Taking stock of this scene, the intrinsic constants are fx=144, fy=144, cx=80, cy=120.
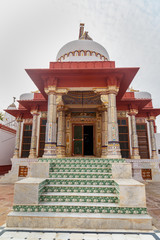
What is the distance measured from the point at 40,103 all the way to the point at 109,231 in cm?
828

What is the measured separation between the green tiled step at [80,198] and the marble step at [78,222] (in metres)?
0.46

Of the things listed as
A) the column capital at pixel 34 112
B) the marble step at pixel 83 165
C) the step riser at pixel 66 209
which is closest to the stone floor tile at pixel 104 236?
the step riser at pixel 66 209

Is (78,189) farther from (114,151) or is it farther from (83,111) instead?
(83,111)

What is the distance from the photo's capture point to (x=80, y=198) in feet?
11.3

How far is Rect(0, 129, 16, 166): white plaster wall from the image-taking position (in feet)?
37.0

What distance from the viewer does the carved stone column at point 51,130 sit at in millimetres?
5549

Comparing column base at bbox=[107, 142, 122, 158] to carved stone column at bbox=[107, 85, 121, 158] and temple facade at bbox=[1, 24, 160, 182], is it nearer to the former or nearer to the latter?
carved stone column at bbox=[107, 85, 121, 158]

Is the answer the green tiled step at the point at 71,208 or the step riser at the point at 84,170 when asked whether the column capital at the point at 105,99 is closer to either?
the step riser at the point at 84,170

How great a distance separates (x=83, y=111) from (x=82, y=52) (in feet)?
14.1

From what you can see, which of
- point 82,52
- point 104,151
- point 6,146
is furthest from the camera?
point 6,146

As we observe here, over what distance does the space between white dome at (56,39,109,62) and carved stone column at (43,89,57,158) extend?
495cm

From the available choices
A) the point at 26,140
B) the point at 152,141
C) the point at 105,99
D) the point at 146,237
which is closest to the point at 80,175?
the point at 146,237

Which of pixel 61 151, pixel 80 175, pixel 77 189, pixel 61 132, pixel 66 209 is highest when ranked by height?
pixel 61 132

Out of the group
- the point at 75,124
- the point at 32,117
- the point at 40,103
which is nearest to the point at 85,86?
the point at 75,124
